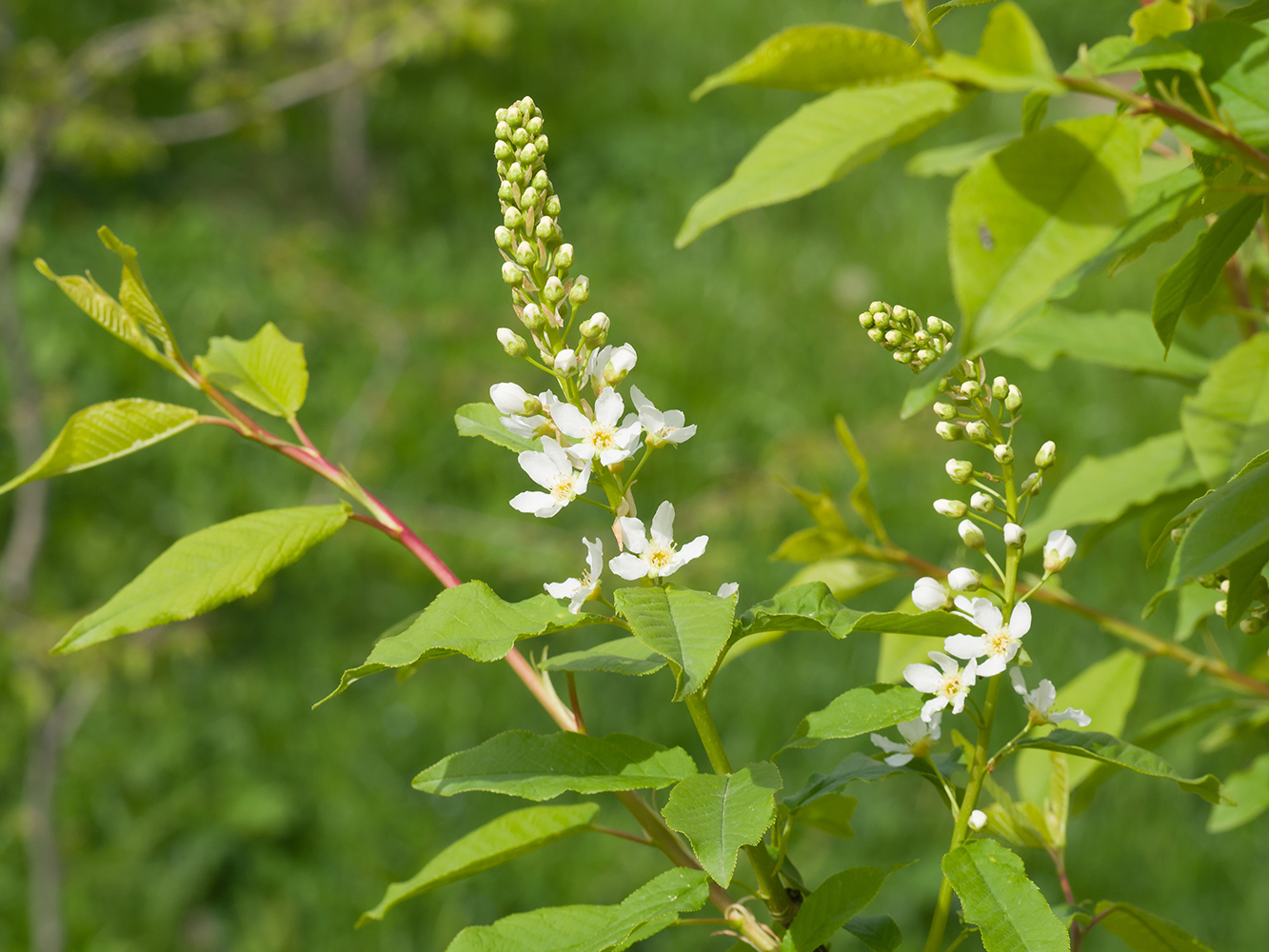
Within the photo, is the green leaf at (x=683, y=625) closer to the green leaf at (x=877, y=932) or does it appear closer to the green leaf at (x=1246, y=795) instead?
the green leaf at (x=877, y=932)

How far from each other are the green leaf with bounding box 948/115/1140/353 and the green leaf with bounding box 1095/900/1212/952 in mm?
440

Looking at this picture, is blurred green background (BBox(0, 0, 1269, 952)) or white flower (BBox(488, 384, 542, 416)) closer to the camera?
white flower (BBox(488, 384, 542, 416))

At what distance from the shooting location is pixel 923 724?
2.31 feet

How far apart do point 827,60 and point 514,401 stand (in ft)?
0.92

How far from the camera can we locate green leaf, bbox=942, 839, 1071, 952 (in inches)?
22.7

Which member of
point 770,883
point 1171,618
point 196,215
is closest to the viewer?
point 770,883

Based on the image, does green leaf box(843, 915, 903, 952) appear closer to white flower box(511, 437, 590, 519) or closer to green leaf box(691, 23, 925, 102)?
white flower box(511, 437, 590, 519)

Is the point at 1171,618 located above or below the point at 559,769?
below

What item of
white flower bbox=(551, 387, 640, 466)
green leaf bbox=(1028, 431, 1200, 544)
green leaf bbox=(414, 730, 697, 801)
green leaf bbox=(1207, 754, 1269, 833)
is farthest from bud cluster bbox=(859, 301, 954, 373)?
green leaf bbox=(1207, 754, 1269, 833)

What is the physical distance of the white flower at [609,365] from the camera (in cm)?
67

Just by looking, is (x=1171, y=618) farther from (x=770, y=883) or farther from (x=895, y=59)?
(x=895, y=59)

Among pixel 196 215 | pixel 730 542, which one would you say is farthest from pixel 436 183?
pixel 730 542

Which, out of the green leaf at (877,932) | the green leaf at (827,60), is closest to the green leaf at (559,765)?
the green leaf at (877,932)

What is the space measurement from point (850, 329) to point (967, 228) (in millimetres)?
3581
